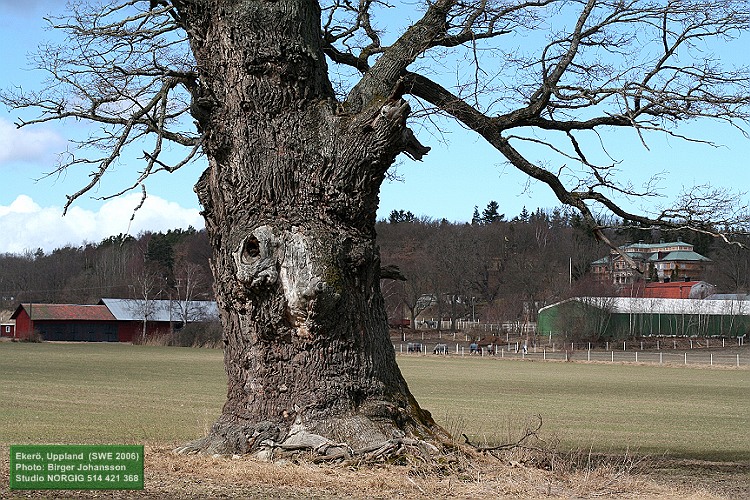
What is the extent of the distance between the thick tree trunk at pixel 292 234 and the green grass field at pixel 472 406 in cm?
213

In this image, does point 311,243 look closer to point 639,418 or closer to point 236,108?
point 236,108

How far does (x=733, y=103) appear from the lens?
10.6 metres

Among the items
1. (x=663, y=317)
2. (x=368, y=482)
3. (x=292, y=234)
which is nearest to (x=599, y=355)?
(x=663, y=317)

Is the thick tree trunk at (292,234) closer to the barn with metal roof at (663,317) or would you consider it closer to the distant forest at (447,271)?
the barn with metal roof at (663,317)

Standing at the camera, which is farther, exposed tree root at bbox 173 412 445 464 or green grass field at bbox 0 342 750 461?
green grass field at bbox 0 342 750 461

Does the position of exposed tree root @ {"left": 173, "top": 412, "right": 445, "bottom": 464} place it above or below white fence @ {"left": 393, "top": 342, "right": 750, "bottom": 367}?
above

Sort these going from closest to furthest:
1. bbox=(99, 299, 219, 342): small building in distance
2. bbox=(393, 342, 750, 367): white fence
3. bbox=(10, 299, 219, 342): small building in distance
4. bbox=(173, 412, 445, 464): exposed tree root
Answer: bbox=(173, 412, 445, 464): exposed tree root
bbox=(393, 342, 750, 367): white fence
bbox=(10, 299, 219, 342): small building in distance
bbox=(99, 299, 219, 342): small building in distance

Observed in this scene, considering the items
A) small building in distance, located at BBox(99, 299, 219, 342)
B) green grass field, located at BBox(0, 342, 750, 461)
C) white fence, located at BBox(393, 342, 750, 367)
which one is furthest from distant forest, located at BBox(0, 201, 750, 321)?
green grass field, located at BBox(0, 342, 750, 461)

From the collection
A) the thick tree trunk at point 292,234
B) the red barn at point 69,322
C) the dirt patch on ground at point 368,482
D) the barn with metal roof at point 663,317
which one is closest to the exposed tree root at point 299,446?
the thick tree trunk at point 292,234

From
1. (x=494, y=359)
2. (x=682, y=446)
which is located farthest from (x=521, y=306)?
(x=682, y=446)

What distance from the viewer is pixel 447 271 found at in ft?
420

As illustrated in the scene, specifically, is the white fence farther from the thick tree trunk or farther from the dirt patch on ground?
the thick tree trunk

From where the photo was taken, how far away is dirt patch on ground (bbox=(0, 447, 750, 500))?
323 inches

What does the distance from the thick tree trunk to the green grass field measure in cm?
213
